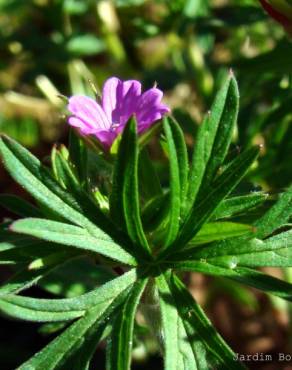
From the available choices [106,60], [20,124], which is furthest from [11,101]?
[106,60]

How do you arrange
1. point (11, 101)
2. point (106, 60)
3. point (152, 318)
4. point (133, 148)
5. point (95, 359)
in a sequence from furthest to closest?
point (106, 60), point (11, 101), point (95, 359), point (152, 318), point (133, 148)

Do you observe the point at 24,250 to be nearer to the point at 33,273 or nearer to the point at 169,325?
the point at 33,273

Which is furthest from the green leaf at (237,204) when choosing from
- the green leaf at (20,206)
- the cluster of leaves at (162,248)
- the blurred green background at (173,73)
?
the blurred green background at (173,73)

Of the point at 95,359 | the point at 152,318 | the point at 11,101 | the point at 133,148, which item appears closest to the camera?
the point at 133,148

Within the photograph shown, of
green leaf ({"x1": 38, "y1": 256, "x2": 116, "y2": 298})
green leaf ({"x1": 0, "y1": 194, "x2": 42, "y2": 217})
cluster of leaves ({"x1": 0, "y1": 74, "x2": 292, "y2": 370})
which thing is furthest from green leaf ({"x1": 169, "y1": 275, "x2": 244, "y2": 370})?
green leaf ({"x1": 38, "y1": 256, "x2": 116, "y2": 298})

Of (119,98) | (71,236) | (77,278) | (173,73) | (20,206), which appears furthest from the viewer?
(173,73)

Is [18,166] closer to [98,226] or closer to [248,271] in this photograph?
[98,226]

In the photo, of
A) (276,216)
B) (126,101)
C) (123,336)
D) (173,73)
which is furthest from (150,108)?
(173,73)
